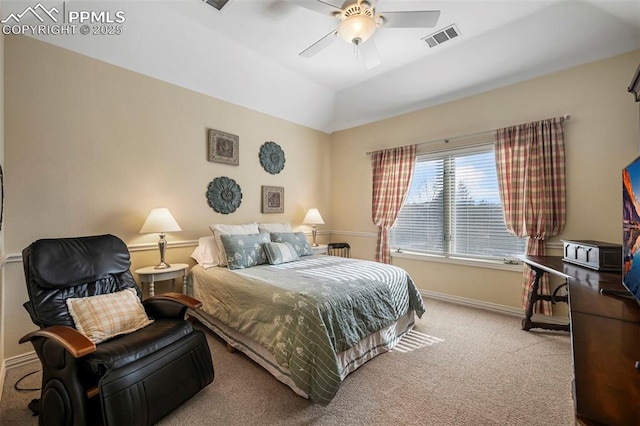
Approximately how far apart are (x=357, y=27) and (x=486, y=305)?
140 inches

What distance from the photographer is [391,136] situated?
436cm

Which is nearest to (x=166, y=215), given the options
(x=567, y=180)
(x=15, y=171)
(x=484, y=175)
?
(x=15, y=171)

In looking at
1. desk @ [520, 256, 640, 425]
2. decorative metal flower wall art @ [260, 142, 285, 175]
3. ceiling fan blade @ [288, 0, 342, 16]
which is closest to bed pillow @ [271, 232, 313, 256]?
decorative metal flower wall art @ [260, 142, 285, 175]

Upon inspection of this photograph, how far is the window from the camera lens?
11.3 feet

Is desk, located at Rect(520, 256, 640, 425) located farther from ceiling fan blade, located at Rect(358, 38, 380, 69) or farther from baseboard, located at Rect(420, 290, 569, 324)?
ceiling fan blade, located at Rect(358, 38, 380, 69)

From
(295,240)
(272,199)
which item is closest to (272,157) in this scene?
(272,199)

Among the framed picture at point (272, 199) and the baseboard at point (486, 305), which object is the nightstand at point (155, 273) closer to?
the framed picture at point (272, 199)

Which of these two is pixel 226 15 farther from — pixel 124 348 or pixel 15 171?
pixel 124 348

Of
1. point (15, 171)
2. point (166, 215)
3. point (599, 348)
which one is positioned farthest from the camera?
point (166, 215)

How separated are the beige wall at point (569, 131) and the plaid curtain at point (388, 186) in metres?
0.19

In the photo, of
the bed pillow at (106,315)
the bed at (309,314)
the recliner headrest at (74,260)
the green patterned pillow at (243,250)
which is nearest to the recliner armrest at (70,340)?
the bed pillow at (106,315)

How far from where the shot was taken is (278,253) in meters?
3.19

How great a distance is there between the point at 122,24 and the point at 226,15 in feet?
3.26

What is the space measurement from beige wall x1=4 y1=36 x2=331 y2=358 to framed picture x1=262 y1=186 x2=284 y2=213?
269 mm
